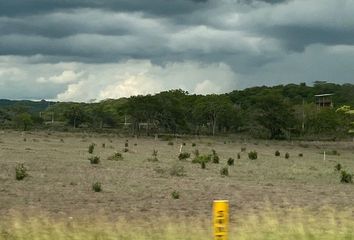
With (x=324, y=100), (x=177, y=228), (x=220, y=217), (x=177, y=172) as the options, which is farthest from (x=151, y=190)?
(x=324, y=100)

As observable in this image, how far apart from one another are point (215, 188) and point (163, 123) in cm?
8821

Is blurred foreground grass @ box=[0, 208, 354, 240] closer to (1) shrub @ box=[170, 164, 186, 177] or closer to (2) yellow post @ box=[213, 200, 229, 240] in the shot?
(2) yellow post @ box=[213, 200, 229, 240]

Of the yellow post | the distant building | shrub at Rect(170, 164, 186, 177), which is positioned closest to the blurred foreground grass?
the yellow post

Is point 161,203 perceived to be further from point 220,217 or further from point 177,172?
point 220,217

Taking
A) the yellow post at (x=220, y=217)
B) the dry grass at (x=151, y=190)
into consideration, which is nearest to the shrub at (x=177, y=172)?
the dry grass at (x=151, y=190)

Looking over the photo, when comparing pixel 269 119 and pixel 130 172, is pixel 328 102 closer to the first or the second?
pixel 269 119

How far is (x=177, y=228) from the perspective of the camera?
13133 mm

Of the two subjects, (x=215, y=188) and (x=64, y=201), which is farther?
(x=215, y=188)

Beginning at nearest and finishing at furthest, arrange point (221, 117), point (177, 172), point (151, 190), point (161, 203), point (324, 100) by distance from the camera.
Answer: point (161, 203) < point (151, 190) < point (177, 172) < point (221, 117) < point (324, 100)

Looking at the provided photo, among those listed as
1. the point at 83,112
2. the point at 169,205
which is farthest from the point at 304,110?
the point at 169,205

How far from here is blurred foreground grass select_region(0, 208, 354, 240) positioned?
36.7 ft

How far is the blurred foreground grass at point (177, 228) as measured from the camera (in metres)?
11.2

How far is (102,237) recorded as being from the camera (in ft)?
36.1

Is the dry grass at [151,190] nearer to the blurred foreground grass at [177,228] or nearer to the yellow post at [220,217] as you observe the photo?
the blurred foreground grass at [177,228]
